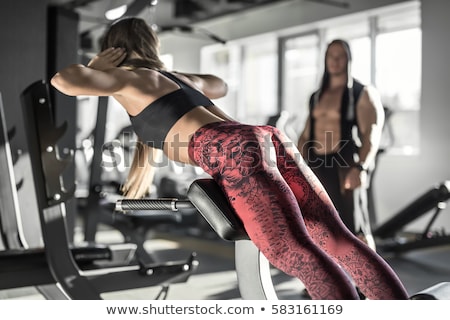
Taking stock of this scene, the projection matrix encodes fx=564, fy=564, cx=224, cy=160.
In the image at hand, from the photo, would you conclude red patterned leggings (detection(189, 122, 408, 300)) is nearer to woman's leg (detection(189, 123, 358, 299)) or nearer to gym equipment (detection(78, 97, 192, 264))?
woman's leg (detection(189, 123, 358, 299))

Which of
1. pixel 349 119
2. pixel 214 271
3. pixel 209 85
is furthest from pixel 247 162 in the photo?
pixel 214 271

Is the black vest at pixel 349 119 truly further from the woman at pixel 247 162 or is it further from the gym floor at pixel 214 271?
the woman at pixel 247 162

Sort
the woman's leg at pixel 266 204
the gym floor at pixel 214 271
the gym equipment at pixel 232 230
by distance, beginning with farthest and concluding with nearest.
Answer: the gym floor at pixel 214 271
the gym equipment at pixel 232 230
the woman's leg at pixel 266 204

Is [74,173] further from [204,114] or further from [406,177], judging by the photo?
[406,177]

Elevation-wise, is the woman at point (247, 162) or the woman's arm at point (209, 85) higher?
the woman's arm at point (209, 85)

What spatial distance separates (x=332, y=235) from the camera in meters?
1.45

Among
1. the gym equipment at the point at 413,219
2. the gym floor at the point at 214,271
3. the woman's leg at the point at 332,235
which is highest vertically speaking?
the woman's leg at the point at 332,235

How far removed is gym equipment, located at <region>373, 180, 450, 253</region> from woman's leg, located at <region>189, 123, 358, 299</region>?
271cm

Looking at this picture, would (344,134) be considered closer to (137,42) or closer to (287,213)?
(137,42)

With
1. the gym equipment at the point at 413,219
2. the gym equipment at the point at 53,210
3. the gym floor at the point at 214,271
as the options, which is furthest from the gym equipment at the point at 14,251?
the gym equipment at the point at 413,219

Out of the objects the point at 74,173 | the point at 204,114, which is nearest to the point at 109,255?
the point at 74,173

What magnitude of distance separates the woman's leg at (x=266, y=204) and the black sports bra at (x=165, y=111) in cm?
11

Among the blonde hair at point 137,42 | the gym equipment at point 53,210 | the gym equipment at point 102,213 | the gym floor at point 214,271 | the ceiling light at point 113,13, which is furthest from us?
the ceiling light at point 113,13

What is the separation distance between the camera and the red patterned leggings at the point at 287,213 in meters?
1.31
